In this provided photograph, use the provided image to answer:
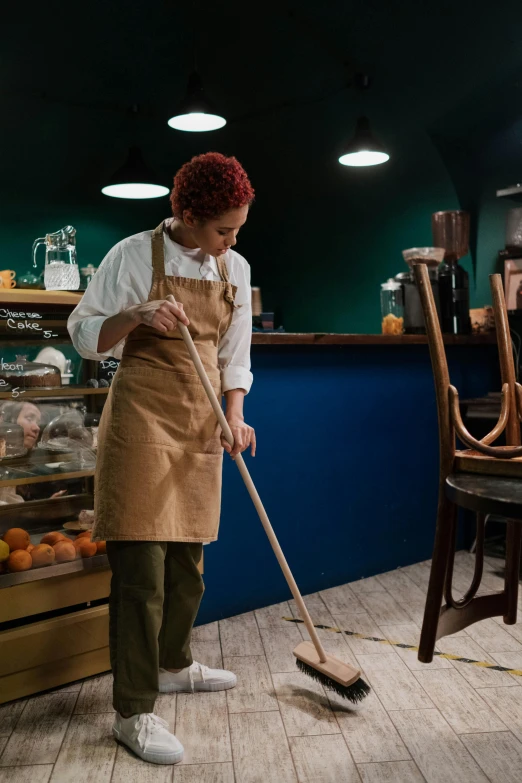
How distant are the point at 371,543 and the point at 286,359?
1.13 meters

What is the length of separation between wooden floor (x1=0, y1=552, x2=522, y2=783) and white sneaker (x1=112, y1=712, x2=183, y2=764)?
3 centimetres

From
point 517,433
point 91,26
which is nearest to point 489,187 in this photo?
point 517,433

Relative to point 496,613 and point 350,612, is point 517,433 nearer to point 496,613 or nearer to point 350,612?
point 496,613

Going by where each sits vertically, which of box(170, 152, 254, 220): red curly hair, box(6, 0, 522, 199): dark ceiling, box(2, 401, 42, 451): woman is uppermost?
box(6, 0, 522, 199): dark ceiling

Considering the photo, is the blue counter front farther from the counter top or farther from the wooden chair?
the wooden chair

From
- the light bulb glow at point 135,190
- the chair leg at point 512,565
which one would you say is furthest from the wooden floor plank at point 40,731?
the light bulb glow at point 135,190

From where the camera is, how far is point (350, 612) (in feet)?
11.0

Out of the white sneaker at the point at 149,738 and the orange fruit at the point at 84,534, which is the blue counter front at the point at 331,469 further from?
the white sneaker at the point at 149,738

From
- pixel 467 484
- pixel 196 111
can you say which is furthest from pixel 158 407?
pixel 196 111

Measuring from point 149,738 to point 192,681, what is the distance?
42 cm

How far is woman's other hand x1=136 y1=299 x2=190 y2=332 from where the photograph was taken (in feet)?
6.64

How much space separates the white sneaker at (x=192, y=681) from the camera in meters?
2.52

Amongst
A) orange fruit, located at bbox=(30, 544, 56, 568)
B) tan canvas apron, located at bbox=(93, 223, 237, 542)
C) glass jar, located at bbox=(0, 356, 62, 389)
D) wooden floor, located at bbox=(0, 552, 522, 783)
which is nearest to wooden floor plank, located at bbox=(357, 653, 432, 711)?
wooden floor, located at bbox=(0, 552, 522, 783)

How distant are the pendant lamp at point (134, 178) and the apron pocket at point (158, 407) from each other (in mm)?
4049
